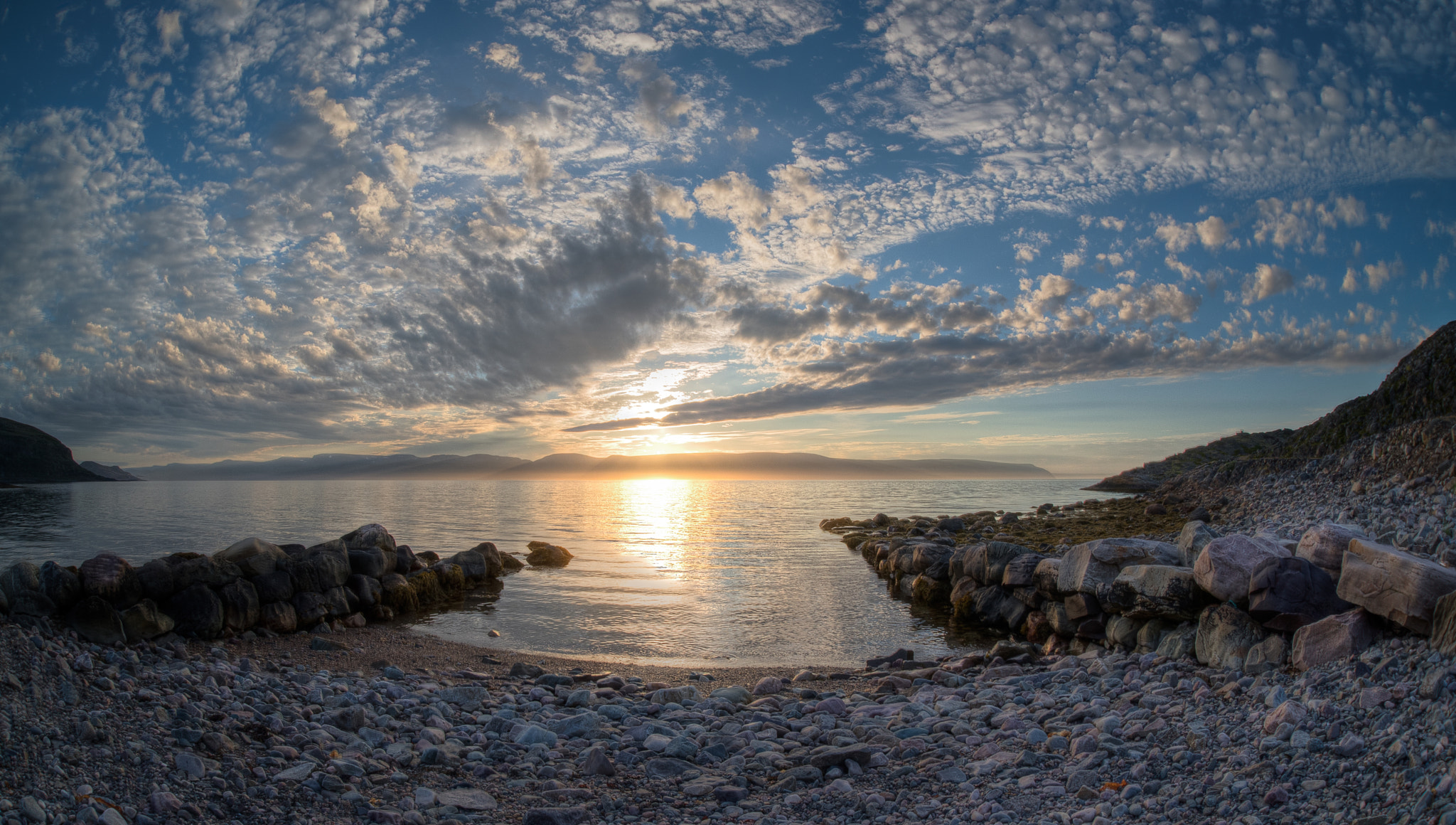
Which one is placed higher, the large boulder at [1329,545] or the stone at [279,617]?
the large boulder at [1329,545]

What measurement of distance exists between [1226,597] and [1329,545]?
130cm

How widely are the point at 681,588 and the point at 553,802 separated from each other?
15.7 metres

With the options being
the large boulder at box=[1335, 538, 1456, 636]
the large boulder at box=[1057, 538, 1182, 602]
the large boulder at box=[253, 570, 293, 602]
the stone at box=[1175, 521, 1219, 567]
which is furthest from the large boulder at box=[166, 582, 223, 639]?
the stone at box=[1175, 521, 1219, 567]

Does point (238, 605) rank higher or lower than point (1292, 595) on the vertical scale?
lower

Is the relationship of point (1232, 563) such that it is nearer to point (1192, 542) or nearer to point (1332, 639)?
point (1332, 639)

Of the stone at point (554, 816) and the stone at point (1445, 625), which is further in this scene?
the stone at point (1445, 625)

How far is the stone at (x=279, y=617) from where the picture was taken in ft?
44.9

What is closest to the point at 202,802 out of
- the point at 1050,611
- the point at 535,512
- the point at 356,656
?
the point at 356,656

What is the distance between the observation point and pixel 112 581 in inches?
435

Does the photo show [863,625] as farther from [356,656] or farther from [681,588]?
[356,656]

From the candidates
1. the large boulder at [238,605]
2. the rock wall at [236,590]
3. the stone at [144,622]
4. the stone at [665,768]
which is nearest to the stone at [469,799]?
the stone at [665,768]

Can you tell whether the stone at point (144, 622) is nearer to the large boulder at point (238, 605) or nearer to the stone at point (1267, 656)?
the large boulder at point (238, 605)

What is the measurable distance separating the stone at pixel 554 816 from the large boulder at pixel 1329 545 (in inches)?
352

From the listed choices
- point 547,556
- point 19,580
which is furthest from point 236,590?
point 547,556
